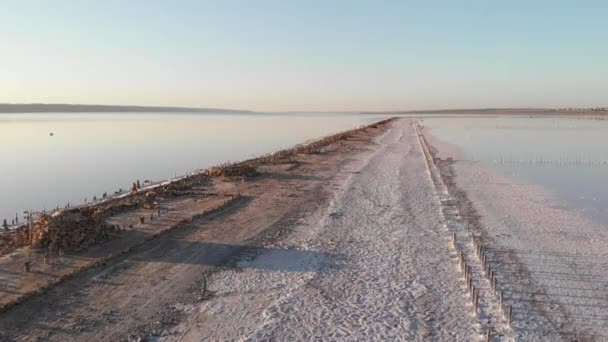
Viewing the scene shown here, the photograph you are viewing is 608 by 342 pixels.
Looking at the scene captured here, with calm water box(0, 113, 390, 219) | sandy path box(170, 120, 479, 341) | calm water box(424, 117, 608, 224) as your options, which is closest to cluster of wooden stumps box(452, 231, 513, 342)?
→ sandy path box(170, 120, 479, 341)

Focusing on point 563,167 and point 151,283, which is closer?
point 151,283

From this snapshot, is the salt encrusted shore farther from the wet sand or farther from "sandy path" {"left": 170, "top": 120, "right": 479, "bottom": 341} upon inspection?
"sandy path" {"left": 170, "top": 120, "right": 479, "bottom": 341}

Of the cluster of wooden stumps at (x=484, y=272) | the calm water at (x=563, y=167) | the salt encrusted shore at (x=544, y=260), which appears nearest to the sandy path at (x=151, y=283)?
the cluster of wooden stumps at (x=484, y=272)

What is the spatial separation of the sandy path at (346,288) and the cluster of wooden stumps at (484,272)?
0.77ft

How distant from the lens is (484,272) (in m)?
11.4

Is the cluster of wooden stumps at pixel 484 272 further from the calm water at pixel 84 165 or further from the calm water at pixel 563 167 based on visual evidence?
the calm water at pixel 84 165

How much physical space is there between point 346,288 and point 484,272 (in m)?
3.49

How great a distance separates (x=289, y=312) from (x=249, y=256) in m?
3.59

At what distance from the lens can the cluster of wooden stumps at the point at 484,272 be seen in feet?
30.0

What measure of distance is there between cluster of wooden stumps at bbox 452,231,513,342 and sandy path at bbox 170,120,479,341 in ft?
0.77

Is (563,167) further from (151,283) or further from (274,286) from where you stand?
(151,283)

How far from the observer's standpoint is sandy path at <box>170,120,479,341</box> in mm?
8539

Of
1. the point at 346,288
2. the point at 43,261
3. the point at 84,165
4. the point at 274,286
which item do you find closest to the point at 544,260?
the point at 346,288

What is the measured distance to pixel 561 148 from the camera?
150ft
